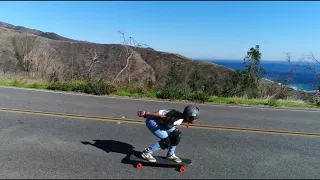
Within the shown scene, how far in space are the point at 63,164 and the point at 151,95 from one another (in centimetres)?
897

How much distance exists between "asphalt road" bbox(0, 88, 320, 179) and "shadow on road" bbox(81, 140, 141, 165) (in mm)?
19

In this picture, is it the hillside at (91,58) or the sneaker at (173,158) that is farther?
the hillside at (91,58)

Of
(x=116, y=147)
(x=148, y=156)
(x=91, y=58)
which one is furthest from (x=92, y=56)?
(x=148, y=156)

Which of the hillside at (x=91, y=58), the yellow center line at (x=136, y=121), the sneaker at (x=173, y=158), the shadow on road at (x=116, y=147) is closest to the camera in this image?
the sneaker at (x=173, y=158)

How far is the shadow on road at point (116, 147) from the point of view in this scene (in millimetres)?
6393

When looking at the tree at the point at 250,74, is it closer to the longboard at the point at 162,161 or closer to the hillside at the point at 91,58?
the hillside at the point at 91,58

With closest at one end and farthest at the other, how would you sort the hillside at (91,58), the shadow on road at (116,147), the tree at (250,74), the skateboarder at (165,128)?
the skateboarder at (165,128), the shadow on road at (116,147), the tree at (250,74), the hillside at (91,58)

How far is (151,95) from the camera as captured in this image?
14.5 m

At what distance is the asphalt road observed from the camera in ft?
18.1

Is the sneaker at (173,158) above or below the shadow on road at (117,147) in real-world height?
above

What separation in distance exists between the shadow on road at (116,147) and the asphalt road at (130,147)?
19mm

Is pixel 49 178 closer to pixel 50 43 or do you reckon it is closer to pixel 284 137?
pixel 284 137

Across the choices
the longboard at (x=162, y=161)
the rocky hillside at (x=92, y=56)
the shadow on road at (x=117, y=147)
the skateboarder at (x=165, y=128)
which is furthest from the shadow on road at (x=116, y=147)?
the rocky hillside at (x=92, y=56)

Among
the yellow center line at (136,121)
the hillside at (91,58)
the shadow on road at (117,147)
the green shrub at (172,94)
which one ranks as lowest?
the shadow on road at (117,147)
